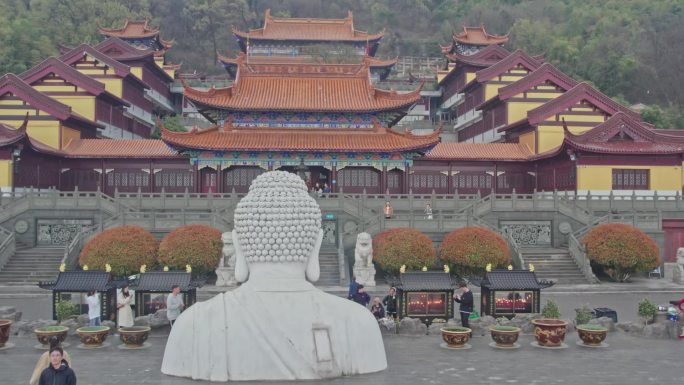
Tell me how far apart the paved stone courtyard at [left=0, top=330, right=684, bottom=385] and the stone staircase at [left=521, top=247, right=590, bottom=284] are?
1338 cm

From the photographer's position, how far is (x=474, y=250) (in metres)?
27.8

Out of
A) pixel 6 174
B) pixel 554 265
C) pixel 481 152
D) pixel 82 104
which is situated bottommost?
pixel 554 265

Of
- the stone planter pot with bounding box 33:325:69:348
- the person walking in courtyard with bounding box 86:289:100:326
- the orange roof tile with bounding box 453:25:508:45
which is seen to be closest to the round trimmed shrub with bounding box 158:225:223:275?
the person walking in courtyard with bounding box 86:289:100:326

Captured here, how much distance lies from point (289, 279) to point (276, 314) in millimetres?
566

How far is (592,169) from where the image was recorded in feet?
123

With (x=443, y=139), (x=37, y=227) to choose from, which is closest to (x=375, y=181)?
(x=37, y=227)

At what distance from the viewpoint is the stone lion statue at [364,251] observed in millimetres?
27281

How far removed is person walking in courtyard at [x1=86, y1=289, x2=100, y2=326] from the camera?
15624 millimetres

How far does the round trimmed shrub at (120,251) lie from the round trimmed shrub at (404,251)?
9.22 metres

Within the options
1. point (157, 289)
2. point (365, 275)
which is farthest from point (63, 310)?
point (365, 275)

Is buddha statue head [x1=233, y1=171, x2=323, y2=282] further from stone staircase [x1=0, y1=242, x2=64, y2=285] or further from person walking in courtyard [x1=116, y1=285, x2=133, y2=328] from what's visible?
stone staircase [x1=0, y1=242, x2=64, y2=285]

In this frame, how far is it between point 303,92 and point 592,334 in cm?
2934

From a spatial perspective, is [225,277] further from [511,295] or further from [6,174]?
[6,174]

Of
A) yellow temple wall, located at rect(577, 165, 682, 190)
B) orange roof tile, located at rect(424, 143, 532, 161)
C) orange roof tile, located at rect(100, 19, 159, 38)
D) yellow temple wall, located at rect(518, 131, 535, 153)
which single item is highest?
orange roof tile, located at rect(100, 19, 159, 38)
